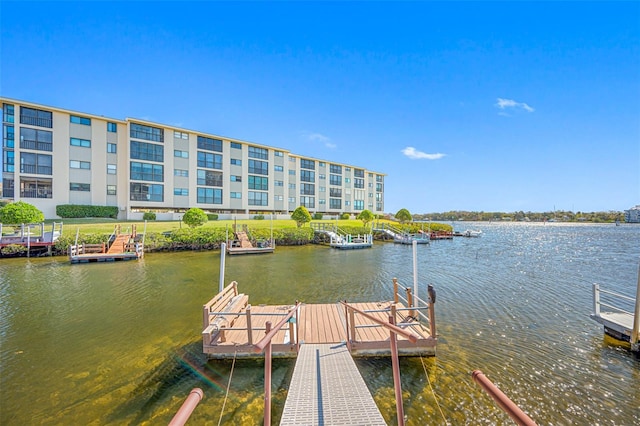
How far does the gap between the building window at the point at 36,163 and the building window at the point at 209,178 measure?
18.1 metres

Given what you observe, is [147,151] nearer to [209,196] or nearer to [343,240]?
[209,196]

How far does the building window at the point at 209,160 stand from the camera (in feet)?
155

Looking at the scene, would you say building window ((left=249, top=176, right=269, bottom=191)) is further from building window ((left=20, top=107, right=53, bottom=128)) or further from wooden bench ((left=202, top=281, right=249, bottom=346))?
wooden bench ((left=202, top=281, right=249, bottom=346))

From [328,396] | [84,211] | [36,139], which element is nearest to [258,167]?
[84,211]

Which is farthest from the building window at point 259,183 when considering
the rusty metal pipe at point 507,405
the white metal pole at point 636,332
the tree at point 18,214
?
the rusty metal pipe at point 507,405

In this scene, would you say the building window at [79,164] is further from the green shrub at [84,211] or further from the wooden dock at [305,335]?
the wooden dock at [305,335]

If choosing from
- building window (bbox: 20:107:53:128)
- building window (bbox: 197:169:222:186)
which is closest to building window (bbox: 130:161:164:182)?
building window (bbox: 197:169:222:186)

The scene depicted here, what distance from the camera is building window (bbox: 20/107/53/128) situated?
35.5 meters

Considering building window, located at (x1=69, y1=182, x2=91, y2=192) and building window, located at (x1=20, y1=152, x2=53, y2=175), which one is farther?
building window, located at (x1=69, y1=182, x2=91, y2=192)

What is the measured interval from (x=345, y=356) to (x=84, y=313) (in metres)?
10.6

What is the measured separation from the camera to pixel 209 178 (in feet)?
157

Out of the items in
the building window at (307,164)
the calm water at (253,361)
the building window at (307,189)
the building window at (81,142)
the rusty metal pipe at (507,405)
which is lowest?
the calm water at (253,361)

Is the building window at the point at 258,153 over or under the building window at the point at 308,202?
over

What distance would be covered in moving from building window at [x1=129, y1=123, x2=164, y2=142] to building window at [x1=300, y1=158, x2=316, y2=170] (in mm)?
26780
